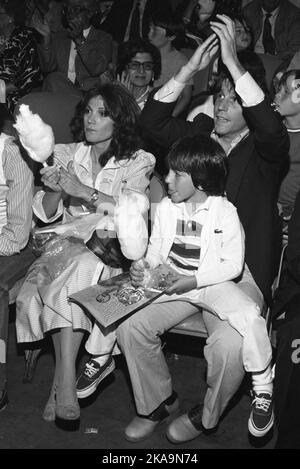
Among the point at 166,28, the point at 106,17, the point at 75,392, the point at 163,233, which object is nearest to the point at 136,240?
the point at 163,233

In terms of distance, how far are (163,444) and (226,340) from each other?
0.55 m

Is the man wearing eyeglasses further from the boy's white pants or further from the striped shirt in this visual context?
the boy's white pants

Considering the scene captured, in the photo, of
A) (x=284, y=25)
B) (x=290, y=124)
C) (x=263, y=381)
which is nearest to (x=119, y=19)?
(x=284, y=25)

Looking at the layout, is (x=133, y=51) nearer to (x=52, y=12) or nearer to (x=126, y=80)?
(x=126, y=80)

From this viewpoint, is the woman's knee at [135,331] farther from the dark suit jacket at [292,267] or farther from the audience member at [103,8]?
the audience member at [103,8]

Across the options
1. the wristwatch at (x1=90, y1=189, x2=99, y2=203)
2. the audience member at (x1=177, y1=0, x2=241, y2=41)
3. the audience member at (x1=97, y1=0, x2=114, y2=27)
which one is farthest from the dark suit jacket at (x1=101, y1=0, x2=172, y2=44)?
the wristwatch at (x1=90, y1=189, x2=99, y2=203)

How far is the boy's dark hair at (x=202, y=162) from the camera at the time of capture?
3.08m

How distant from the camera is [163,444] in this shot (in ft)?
10.2

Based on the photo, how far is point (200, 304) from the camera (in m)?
3.13

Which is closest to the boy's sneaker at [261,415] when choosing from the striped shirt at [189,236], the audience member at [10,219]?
the striped shirt at [189,236]

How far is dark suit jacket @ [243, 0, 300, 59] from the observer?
18.1 feet

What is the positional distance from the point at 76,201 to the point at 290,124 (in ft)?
3.79

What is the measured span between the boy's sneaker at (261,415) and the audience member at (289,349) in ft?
0.16

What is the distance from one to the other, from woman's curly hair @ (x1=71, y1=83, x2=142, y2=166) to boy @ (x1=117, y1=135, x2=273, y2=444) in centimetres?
43
